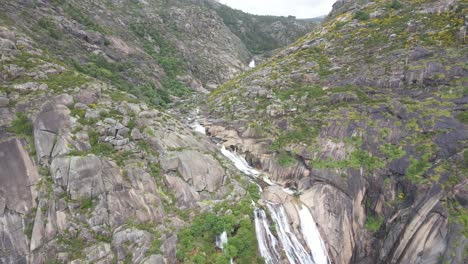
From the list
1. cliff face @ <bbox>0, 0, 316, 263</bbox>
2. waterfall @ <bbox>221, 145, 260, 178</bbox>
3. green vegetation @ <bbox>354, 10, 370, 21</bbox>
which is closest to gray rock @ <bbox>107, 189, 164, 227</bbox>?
cliff face @ <bbox>0, 0, 316, 263</bbox>

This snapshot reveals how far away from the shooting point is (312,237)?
2445 cm

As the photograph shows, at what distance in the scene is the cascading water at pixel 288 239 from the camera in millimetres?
21016

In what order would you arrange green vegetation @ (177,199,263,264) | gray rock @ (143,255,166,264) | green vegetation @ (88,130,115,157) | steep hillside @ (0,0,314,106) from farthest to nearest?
steep hillside @ (0,0,314,106) → green vegetation @ (88,130,115,157) → green vegetation @ (177,199,263,264) → gray rock @ (143,255,166,264)

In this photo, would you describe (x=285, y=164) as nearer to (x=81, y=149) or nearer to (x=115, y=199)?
(x=115, y=199)

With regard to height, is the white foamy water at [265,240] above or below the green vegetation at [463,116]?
below

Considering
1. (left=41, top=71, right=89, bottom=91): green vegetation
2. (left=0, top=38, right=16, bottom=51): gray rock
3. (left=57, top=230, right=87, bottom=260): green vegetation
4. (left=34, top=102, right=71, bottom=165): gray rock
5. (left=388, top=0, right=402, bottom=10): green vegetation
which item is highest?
(left=388, top=0, right=402, bottom=10): green vegetation

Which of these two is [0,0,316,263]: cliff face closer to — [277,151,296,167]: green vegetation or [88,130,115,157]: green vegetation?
[88,130,115,157]: green vegetation

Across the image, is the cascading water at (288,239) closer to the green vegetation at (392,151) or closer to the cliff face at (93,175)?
the cliff face at (93,175)

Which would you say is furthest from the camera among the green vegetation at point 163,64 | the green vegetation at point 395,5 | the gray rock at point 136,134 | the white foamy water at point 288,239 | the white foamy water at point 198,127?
the green vegetation at point 163,64

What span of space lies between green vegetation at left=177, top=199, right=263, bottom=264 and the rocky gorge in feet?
0.34

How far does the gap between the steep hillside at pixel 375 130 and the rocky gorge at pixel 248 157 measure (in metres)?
0.15

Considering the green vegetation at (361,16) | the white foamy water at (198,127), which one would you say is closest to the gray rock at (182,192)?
the white foamy water at (198,127)

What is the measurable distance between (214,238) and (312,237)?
979cm

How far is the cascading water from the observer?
68.9ft
